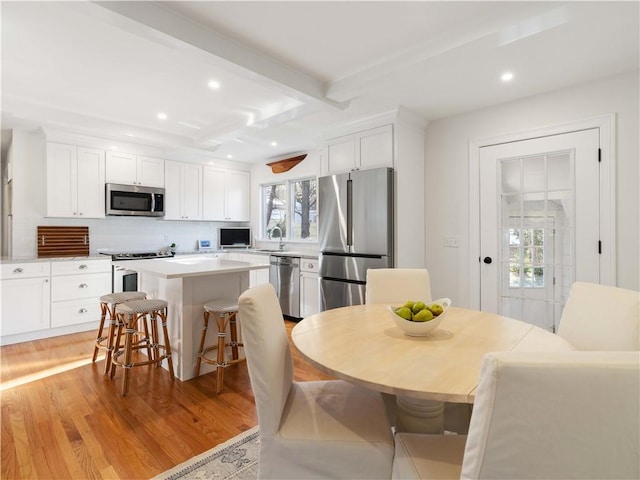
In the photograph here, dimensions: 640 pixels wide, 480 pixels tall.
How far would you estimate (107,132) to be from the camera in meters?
4.06

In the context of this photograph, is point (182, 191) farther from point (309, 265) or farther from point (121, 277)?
point (309, 265)

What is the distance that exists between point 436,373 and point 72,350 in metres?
3.69

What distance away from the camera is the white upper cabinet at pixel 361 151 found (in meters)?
3.46

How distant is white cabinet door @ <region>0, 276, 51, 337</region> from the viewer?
11.3ft

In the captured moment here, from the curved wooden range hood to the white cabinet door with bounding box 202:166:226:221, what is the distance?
93cm

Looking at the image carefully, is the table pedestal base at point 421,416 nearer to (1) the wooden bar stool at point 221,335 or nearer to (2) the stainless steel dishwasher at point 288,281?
(1) the wooden bar stool at point 221,335

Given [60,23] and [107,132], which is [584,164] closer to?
[60,23]

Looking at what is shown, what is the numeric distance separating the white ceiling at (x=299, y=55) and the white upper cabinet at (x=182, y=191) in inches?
56.7

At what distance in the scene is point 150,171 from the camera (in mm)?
4793

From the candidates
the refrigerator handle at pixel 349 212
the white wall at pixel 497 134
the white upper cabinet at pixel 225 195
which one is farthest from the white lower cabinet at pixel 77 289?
the white wall at pixel 497 134

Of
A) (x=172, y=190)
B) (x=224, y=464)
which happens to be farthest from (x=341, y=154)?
(x=224, y=464)

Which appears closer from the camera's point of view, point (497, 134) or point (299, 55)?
point (299, 55)

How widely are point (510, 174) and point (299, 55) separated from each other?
2.19m

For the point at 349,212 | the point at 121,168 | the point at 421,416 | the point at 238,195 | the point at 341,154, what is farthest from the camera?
the point at 238,195
